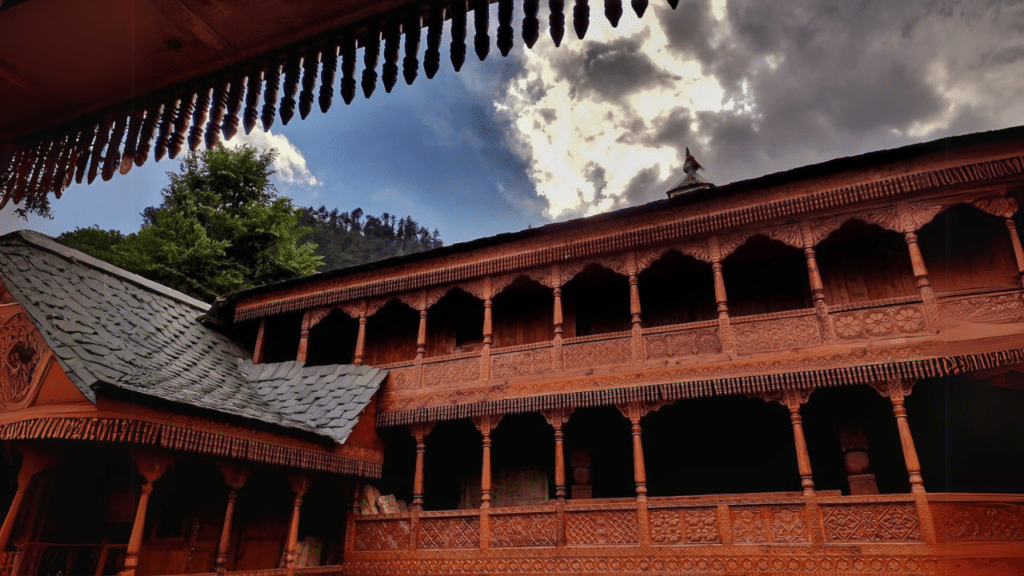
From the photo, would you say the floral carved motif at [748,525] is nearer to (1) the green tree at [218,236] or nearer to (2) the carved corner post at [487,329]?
(2) the carved corner post at [487,329]

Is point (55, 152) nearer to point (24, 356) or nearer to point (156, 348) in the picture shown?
point (24, 356)

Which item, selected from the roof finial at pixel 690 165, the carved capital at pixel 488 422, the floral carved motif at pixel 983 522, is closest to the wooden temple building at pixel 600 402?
the floral carved motif at pixel 983 522

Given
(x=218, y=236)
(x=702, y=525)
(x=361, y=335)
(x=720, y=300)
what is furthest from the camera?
(x=218, y=236)

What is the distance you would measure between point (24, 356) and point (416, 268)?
22.3 ft

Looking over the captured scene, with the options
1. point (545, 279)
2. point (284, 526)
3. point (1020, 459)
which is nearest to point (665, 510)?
point (545, 279)

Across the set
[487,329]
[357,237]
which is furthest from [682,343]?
[357,237]

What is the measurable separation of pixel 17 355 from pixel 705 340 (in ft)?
34.1

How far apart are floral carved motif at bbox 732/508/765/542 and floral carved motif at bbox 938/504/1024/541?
2.27m

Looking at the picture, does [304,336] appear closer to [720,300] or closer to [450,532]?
[450,532]

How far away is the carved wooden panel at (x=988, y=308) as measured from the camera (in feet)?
28.1

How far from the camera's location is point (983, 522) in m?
7.94

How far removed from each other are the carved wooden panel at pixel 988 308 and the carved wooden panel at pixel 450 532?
27.3 ft

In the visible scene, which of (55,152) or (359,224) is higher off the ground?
(359,224)

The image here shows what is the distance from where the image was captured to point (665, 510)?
946 cm
